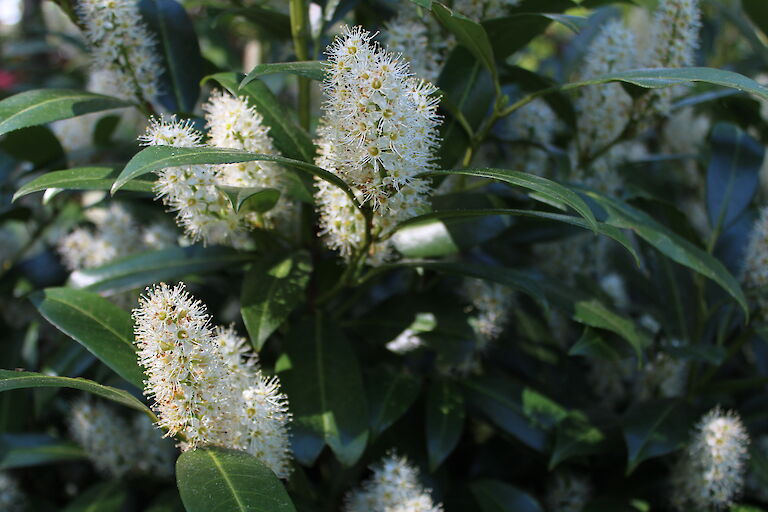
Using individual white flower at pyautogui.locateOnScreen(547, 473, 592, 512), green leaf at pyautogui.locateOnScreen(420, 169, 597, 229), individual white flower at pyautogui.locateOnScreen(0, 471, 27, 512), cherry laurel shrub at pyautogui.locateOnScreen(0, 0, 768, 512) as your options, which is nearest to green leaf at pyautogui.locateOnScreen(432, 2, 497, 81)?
cherry laurel shrub at pyautogui.locateOnScreen(0, 0, 768, 512)

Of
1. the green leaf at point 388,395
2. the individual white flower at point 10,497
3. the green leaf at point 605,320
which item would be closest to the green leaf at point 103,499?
the individual white flower at point 10,497

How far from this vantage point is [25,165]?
80.5 inches

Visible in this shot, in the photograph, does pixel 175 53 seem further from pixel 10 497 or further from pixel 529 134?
pixel 10 497

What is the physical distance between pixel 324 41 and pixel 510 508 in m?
1.21

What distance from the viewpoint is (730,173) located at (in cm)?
178

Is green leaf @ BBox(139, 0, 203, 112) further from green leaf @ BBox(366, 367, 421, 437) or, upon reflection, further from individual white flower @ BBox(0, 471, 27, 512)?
individual white flower @ BBox(0, 471, 27, 512)

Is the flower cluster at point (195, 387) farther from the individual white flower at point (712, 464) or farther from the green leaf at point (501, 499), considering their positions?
the individual white flower at point (712, 464)

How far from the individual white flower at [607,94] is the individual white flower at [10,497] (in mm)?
1712

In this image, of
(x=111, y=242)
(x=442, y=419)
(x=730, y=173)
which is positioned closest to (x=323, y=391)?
(x=442, y=419)

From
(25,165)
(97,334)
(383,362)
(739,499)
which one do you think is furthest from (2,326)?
(739,499)

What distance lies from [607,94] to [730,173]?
37cm

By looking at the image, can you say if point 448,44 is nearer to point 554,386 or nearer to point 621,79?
point 621,79

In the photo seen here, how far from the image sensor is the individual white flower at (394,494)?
4.26 ft

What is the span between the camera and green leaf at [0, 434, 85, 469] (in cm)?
166
